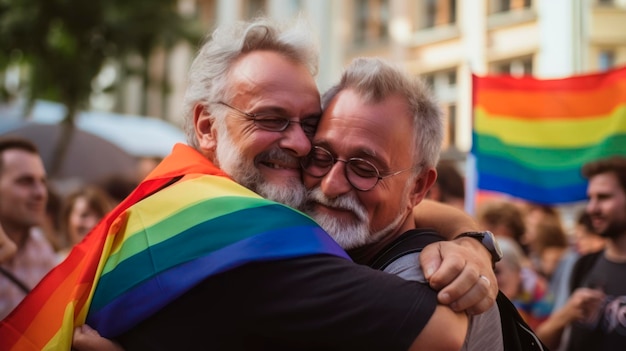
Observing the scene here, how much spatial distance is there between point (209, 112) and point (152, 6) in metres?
14.0

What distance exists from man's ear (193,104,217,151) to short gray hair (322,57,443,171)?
409 mm

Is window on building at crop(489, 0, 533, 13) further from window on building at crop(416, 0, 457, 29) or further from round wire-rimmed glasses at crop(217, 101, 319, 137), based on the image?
round wire-rimmed glasses at crop(217, 101, 319, 137)

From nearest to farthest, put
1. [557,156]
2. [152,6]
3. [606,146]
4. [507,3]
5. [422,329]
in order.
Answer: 1. [422,329]
2. [606,146]
3. [557,156]
4. [152,6]
5. [507,3]

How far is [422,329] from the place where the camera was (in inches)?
83.8

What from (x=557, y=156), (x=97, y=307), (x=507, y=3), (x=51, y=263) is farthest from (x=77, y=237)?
(x=507, y=3)

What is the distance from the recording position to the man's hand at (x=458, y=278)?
2.22 m

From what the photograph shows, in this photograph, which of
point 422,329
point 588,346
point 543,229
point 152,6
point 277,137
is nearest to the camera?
point 422,329

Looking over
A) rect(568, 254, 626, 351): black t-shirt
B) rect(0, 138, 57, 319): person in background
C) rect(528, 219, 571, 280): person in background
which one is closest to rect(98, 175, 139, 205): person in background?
rect(0, 138, 57, 319): person in background

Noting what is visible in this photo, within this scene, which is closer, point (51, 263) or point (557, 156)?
point (51, 263)

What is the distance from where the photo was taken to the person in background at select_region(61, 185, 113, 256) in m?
7.04

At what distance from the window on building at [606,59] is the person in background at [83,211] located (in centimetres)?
1199

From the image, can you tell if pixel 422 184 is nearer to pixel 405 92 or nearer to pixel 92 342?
pixel 405 92

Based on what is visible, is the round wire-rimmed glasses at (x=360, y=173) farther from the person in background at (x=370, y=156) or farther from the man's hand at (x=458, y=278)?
the man's hand at (x=458, y=278)

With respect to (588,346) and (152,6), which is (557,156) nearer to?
(588,346)
